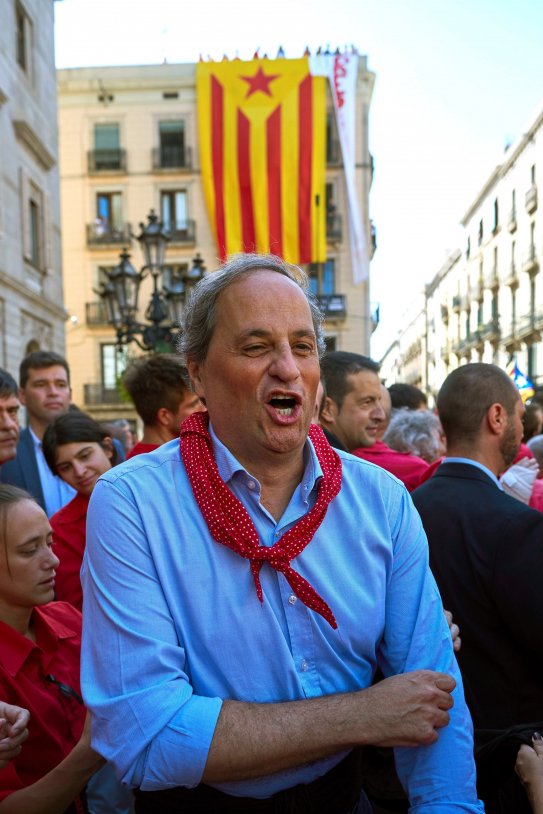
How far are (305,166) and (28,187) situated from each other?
34.0ft

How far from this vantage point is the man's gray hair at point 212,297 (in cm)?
179

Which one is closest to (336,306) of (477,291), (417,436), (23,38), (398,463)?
(23,38)

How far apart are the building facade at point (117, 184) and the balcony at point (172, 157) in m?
0.04

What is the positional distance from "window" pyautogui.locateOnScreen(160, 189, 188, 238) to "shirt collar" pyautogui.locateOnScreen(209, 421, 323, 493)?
2963cm

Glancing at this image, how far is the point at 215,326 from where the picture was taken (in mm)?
1777

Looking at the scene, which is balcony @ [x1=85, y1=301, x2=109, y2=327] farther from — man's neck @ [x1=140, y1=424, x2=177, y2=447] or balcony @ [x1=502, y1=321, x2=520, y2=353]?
man's neck @ [x1=140, y1=424, x2=177, y2=447]

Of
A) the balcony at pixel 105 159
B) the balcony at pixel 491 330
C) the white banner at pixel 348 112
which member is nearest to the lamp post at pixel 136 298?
the white banner at pixel 348 112

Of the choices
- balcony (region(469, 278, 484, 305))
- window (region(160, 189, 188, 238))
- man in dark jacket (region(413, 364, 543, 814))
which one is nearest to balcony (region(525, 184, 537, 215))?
balcony (region(469, 278, 484, 305))

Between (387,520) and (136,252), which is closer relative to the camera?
(387,520)

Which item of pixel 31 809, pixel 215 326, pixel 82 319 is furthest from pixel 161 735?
pixel 82 319

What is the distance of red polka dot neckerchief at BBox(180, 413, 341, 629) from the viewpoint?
64.1 inches

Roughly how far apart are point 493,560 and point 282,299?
1162 mm

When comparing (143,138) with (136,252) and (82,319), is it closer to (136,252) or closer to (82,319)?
(136,252)

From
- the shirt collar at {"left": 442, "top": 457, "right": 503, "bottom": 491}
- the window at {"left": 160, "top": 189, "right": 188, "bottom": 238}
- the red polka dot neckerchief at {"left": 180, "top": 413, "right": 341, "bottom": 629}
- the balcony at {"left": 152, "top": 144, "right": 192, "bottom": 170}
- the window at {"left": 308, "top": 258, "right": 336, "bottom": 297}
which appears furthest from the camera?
the window at {"left": 160, "top": 189, "right": 188, "bottom": 238}
